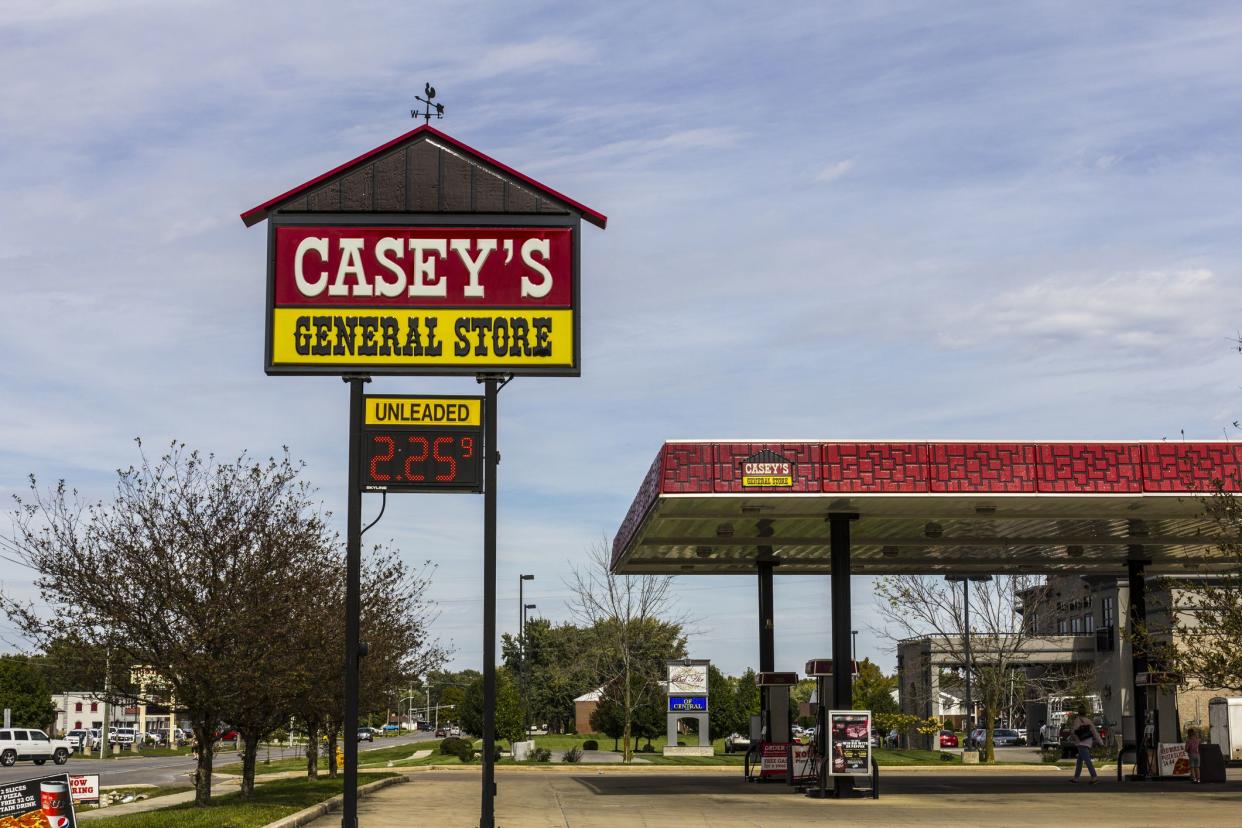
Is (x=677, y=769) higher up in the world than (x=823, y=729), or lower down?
lower down

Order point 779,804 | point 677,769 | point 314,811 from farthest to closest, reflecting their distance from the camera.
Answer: point 677,769
point 779,804
point 314,811

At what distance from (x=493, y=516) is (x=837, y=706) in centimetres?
1376

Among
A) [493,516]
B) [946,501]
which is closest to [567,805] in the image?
[946,501]

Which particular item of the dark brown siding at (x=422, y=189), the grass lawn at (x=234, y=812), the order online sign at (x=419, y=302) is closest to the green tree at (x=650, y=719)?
the grass lawn at (x=234, y=812)

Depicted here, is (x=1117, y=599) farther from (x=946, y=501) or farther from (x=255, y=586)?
(x=255, y=586)

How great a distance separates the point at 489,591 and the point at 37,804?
5126 millimetres

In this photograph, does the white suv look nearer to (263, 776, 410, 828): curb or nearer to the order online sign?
(263, 776, 410, 828): curb

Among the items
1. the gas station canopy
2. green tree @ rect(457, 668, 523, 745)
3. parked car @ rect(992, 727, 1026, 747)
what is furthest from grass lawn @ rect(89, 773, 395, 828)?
parked car @ rect(992, 727, 1026, 747)

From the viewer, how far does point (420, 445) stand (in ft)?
53.0

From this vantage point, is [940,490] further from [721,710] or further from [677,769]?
[721,710]

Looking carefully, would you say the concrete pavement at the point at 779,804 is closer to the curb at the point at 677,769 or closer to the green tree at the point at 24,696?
the curb at the point at 677,769

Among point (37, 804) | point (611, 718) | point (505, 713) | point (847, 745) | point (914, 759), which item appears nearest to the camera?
point (37, 804)

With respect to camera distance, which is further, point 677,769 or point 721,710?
point 721,710

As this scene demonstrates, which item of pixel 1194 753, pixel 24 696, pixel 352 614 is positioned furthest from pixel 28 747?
pixel 24 696
